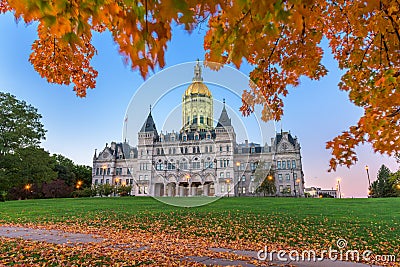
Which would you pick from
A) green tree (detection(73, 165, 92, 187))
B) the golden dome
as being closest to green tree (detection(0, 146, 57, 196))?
the golden dome

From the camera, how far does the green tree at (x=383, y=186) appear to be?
54188 mm

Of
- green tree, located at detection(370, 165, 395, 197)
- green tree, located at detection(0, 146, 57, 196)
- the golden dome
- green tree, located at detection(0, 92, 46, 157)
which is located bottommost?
green tree, located at detection(370, 165, 395, 197)

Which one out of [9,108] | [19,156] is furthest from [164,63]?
[9,108]

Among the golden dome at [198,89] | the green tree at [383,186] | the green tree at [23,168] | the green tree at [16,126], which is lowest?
the green tree at [383,186]

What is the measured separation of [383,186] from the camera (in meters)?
56.8

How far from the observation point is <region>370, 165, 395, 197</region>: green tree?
5419cm

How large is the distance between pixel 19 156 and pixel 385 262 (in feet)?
125

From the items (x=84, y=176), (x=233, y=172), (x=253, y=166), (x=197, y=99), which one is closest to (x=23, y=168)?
(x=197, y=99)

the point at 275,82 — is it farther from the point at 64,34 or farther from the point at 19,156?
the point at 19,156

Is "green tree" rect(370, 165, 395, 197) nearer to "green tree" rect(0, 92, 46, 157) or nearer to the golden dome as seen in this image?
the golden dome

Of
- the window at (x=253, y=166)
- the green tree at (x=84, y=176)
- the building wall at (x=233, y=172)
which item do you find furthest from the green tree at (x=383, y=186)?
the green tree at (x=84, y=176)

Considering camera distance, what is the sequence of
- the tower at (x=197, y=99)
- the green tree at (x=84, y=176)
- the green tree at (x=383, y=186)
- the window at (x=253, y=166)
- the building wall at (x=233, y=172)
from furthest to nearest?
the green tree at (x=84, y=176), the window at (x=253, y=166), the green tree at (x=383, y=186), the building wall at (x=233, y=172), the tower at (x=197, y=99)

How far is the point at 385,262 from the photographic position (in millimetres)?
5312

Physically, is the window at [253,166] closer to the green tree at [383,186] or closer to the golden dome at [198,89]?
the green tree at [383,186]
